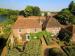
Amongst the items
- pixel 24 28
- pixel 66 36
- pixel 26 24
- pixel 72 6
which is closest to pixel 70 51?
pixel 66 36

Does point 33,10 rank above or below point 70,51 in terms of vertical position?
below

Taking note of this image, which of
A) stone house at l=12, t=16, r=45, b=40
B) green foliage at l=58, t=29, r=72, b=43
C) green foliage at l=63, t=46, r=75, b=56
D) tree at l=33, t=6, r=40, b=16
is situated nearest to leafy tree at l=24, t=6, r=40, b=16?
tree at l=33, t=6, r=40, b=16

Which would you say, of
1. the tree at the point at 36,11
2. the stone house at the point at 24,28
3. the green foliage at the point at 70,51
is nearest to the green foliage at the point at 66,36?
the stone house at the point at 24,28

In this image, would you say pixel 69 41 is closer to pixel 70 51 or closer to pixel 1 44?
pixel 70 51

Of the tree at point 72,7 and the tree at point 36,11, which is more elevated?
the tree at point 72,7

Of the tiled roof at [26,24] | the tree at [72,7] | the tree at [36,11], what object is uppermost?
the tiled roof at [26,24]

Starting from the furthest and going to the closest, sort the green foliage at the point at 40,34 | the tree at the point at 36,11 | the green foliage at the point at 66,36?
1. the tree at the point at 36,11
2. the green foliage at the point at 40,34
3. the green foliage at the point at 66,36

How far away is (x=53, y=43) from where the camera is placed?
34750 millimetres

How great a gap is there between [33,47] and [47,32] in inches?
471

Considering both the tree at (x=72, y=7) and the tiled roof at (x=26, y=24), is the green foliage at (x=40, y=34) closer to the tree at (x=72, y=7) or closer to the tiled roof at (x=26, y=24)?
the tiled roof at (x=26, y=24)

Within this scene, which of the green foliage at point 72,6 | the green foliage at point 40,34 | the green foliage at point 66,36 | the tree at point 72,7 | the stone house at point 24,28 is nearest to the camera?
the green foliage at point 66,36

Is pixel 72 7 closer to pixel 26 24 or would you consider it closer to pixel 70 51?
pixel 26 24

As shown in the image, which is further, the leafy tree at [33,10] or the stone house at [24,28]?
the leafy tree at [33,10]

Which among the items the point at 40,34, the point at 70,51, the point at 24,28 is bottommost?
the point at 40,34
